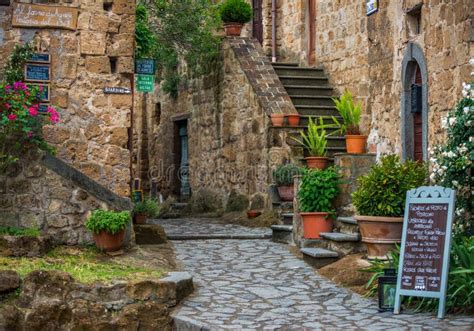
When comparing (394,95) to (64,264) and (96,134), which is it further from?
(64,264)

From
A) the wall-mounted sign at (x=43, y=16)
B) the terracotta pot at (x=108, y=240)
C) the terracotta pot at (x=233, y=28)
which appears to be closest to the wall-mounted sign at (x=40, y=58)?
the wall-mounted sign at (x=43, y=16)

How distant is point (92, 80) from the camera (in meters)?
10.5

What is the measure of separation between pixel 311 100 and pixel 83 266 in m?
7.51

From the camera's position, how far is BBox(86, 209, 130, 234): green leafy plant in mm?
9289

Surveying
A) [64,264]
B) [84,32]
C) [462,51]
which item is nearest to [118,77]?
[84,32]

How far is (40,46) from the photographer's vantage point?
1034 cm

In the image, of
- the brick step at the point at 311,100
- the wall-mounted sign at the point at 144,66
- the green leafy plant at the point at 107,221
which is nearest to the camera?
the green leafy plant at the point at 107,221

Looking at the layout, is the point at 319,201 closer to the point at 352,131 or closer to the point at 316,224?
the point at 316,224

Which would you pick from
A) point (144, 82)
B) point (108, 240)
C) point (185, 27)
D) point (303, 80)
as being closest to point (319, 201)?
point (108, 240)

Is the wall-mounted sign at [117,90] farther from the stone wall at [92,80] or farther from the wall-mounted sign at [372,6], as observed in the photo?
the wall-mounted sign at [372,6]

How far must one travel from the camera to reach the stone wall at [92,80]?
1038 cm

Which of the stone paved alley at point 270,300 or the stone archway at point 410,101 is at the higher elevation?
the stone archway at point 410,101

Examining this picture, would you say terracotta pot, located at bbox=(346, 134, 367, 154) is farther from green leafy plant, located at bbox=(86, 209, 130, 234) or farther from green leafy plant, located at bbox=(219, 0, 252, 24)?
green leafy plant, located at bbox=(219, 0, 252, 24)

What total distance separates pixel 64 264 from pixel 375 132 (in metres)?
4.41
